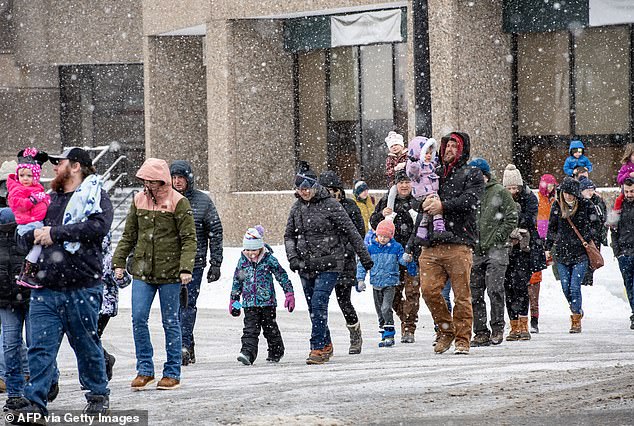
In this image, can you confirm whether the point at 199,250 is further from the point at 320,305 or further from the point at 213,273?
the point at 320,305

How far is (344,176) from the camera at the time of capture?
27578 mm

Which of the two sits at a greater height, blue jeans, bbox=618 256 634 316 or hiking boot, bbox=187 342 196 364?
blue jeans, bbox=618 256 634 316

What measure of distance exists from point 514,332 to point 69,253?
267 inches

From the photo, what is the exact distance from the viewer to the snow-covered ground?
8.35 m

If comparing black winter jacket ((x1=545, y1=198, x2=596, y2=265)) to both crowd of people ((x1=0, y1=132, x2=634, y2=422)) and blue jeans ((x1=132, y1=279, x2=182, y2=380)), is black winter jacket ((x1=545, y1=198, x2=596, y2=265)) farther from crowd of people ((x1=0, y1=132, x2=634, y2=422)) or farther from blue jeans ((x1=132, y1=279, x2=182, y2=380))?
blue jeans ((x1=132, y1=279, x2=182, y2=380))

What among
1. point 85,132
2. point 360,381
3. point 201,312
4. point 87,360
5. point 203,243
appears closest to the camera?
point 87,360

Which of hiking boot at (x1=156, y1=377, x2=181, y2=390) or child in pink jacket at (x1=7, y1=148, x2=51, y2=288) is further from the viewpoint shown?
hiking boot at (x1=156, y1=377, x2=181, y2=390)

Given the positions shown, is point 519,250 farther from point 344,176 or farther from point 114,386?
point 344,176

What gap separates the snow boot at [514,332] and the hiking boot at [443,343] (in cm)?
187

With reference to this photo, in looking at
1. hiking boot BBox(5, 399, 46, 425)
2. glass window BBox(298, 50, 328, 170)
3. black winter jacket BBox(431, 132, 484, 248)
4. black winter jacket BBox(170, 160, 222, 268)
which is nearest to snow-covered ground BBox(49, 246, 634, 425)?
hiking boot BBox(5, 399, 46, 425)

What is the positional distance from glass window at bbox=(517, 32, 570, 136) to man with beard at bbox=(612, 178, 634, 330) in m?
9.46

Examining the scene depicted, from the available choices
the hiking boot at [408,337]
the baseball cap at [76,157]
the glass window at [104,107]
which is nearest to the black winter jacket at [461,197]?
the hiking boot at [408,337]

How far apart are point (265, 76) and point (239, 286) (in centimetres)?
1572

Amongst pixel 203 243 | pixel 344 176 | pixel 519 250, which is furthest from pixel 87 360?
pixel 344 176
